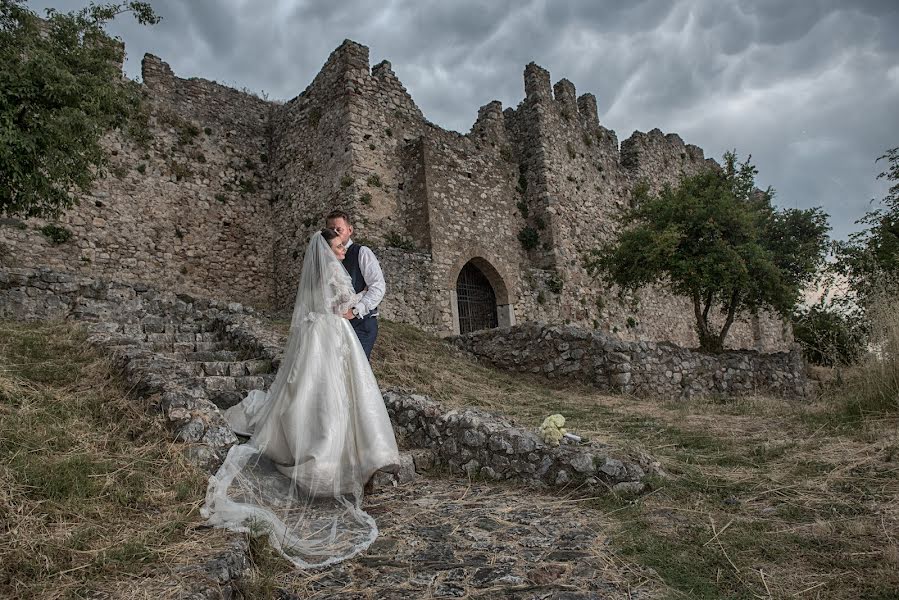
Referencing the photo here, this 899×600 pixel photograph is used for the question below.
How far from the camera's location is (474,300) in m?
15.2

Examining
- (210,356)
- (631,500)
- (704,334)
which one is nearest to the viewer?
(631,500)

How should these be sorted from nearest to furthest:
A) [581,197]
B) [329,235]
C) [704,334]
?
[329,235] < [704,334] < [581,197]

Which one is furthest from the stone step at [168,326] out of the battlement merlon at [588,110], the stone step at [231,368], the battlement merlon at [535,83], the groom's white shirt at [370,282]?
the battlement merlon at [588,110]

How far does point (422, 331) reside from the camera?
1246 centimetres

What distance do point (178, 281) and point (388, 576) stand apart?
12.7 meters

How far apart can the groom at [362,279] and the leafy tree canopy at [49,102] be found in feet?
15.6

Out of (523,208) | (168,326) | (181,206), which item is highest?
(523,208)

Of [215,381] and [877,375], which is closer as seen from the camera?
[877,375]

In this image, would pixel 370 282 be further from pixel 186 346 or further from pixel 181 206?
pixel 181 206

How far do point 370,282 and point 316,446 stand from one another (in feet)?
6.17

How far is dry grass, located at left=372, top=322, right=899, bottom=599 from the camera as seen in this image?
9.09 feet

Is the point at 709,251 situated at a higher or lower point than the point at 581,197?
Answer: lower

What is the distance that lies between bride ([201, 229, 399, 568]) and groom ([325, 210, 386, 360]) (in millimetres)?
286

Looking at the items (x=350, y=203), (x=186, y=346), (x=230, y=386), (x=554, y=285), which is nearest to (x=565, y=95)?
(x=554, y=285)
